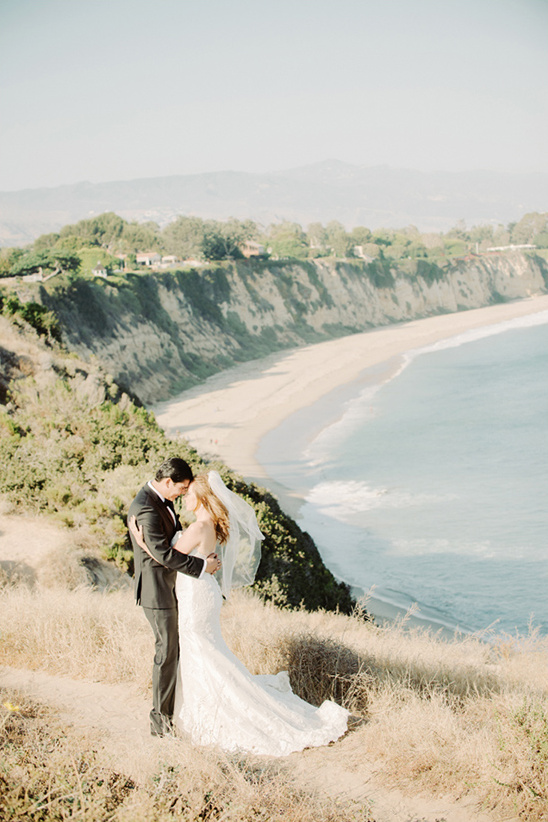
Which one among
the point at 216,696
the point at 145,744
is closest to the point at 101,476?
the point at 216,696

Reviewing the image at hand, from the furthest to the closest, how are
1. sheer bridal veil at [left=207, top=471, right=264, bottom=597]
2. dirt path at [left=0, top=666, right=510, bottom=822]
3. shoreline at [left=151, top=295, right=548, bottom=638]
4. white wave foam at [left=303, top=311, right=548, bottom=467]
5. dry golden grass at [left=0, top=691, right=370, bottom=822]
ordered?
white wave foam at [left=303, top=311, right=548, bottom=467] < shoreline at [left=151, top=295, right=548, bottom=638] < sheer bridal veil at [left=207, top=471, right=264, bottom=597] < dirt path at [left=0, top=666, right=510, bottom=822] < dry golden grass at [left=0, top=691, right=370, bottom=822]

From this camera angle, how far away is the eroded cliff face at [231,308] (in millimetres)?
43938

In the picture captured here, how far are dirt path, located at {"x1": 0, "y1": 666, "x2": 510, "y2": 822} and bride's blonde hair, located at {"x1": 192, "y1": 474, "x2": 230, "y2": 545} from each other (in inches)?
59.3

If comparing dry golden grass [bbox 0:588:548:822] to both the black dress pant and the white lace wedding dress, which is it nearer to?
the white lace wedding dress

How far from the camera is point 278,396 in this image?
40.7 m

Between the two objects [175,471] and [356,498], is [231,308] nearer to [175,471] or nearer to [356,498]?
[356,498]

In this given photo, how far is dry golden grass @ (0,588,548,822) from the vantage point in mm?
4827

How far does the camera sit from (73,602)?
297 inches

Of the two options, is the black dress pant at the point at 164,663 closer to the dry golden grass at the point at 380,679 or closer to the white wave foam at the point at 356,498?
the dry golden grass at the point at 380,679

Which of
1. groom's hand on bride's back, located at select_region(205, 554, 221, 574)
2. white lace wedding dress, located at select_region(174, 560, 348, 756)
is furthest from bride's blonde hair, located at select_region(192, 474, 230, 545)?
white lace wedding dress, located at select_region(174, 560, 348, 756)

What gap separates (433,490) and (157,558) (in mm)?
19278

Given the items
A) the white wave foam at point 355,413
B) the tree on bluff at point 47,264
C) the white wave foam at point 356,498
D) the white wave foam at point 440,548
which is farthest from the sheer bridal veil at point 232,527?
the tree on bluff at point 47,264

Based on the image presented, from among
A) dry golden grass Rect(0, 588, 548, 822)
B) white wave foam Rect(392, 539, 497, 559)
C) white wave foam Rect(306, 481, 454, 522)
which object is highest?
dry golden grass Rect(0, 588, 548, 822)

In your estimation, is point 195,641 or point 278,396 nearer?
point 195,641
